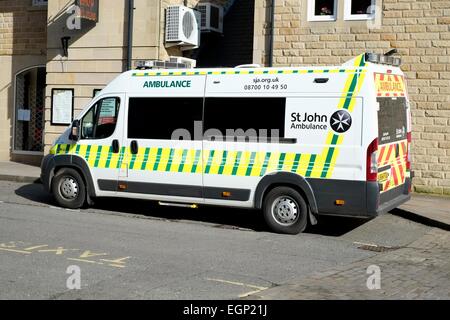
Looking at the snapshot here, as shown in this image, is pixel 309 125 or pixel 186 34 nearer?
pixel 309 125

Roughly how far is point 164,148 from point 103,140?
125 cm

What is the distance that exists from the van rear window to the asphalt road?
1.53 m

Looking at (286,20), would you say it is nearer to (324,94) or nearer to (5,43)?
(324,94)

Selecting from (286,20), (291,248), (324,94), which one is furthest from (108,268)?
(286,20)

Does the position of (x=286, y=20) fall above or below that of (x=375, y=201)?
above

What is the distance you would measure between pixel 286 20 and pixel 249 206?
635 cm

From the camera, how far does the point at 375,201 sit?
9.28 meters

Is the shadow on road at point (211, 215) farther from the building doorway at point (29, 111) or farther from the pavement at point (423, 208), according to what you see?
the building doorway at point (29, 111)

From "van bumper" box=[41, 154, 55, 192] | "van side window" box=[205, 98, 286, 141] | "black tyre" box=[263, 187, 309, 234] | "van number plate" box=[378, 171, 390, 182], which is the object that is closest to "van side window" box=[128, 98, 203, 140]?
"van side window" box=[205, 98, 286, 141]

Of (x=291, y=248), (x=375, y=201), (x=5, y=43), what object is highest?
(x=5, y=43)

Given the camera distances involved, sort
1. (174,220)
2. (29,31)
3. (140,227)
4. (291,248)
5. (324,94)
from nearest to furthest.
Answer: (291,248) → (324,94) → (140,227) → (174,220) → (29,31)

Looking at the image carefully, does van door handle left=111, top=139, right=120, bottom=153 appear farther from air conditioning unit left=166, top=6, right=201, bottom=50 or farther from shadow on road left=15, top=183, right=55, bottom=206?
air conditioning unit left=166, top=6, right=201, bottom=50

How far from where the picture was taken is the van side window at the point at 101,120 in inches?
444

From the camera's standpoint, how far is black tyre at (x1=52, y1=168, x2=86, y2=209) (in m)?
11.6
